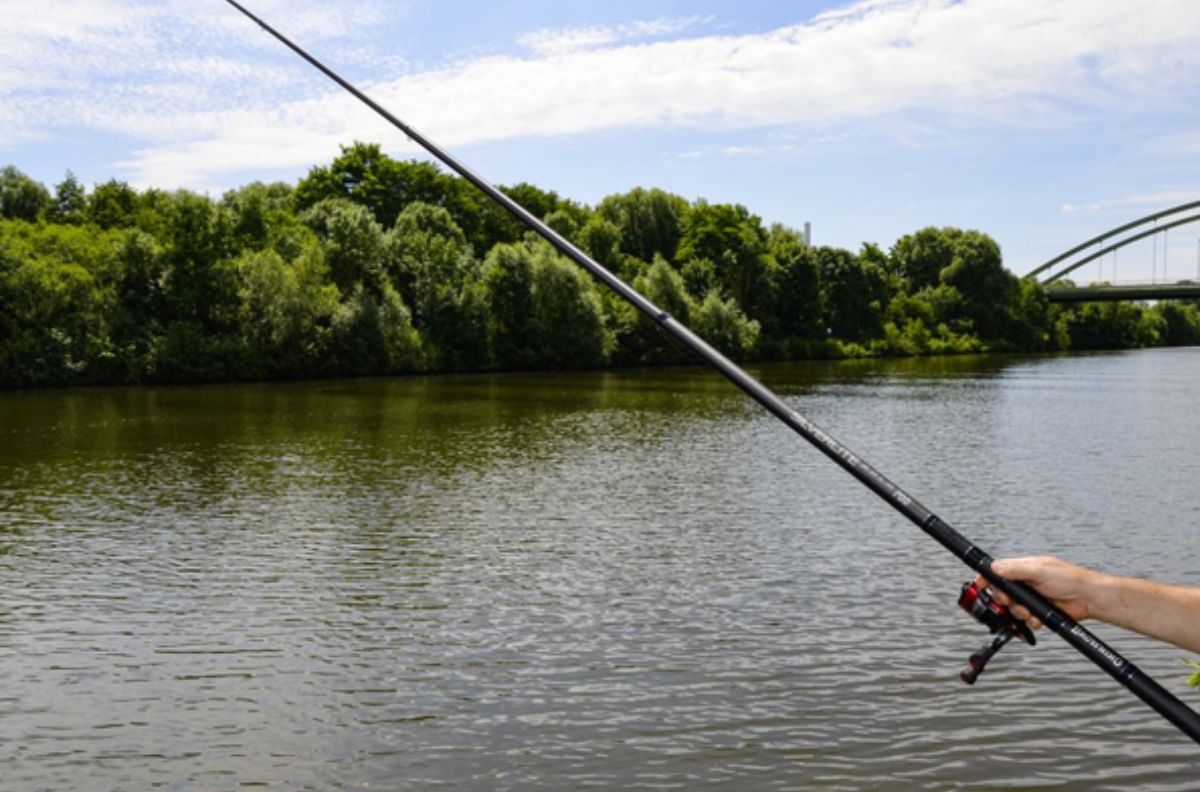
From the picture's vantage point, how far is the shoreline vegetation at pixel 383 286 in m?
52.4

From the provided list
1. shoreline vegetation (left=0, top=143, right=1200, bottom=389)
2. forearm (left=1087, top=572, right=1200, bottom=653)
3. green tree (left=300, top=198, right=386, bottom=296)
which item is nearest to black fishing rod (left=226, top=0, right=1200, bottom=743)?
forearm (left=1087, top=572, right=1200, bottom=653)

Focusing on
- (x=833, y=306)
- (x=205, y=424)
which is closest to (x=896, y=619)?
(x=205, y=424)

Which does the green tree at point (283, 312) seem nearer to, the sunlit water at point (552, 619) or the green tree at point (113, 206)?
the green tree at point (113, 206)

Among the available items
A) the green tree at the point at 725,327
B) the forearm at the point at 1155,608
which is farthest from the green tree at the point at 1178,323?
the forearm at the point at 1155,608

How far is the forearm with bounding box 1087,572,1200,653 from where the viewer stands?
2.73 meters

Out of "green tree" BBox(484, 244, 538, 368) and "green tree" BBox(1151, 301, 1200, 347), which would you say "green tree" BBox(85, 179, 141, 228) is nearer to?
"green tree" BBox(484, 244, 538, 368)

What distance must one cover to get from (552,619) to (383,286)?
51.5 meters

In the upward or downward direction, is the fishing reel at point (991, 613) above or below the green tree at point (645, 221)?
below

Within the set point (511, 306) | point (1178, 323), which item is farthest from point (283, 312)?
point (1178, 323)

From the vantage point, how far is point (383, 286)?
6159 centimetres

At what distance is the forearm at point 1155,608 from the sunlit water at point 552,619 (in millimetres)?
5589

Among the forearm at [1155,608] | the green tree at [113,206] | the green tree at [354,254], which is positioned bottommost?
the forearm at [1155,608]

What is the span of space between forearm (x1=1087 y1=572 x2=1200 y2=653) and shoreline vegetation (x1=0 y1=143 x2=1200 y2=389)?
52675mm

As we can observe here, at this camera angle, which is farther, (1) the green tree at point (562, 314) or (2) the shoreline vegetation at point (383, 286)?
(1) the green tree at point (562, 314)
